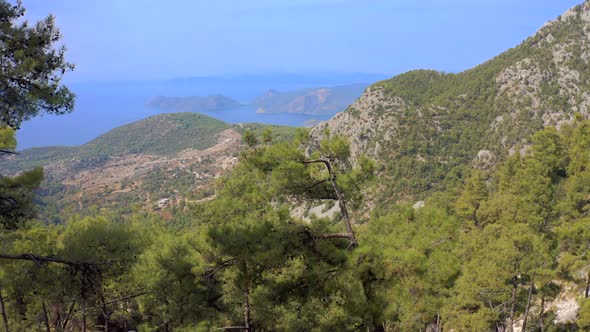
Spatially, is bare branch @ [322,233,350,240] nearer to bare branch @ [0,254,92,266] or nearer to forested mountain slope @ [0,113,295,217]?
bare branch @ [0,254,92,266]

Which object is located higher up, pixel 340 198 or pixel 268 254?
pixel 340 198

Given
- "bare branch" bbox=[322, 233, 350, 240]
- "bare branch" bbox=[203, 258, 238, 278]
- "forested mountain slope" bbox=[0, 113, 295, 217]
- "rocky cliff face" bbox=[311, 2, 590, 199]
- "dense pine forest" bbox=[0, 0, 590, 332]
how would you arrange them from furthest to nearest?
1. "forested mountain slope" bbox=[0, 113, 295, 217]
2. "rocky cliff face" bbox=[311, 2, 590, 199]
3. "bare branch" bbox=[203, 258, 238, 278]
4. "bare branch" bbox=[322, 233, 350, 240]
5. "dense pine forest" bbox=[0, 0, 590, 332]

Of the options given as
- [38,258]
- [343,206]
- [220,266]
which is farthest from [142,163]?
[343,206]

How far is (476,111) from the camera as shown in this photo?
61.0 m

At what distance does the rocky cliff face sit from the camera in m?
51.4

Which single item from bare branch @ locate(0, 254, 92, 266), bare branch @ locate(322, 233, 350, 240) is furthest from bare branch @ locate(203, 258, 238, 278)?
bare branch @ locate(0, 254, 92, 266)

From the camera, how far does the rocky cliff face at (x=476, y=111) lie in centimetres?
5138

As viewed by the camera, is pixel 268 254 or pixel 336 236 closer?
pixel 268 254

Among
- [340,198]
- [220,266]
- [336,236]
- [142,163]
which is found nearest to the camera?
[340,198]

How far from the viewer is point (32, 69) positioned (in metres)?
5.28

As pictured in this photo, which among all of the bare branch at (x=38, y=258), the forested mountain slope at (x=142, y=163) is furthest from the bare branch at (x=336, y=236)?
the forested mountain slope at (x=142, y=163)

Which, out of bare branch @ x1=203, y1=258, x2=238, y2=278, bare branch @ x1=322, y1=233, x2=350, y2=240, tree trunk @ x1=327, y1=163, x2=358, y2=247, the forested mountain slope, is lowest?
the forested mountain slope

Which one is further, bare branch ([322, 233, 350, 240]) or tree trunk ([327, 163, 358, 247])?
bare branch ([322, 233, 350, 240])

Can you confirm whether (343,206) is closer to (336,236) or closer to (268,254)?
(336,236)
